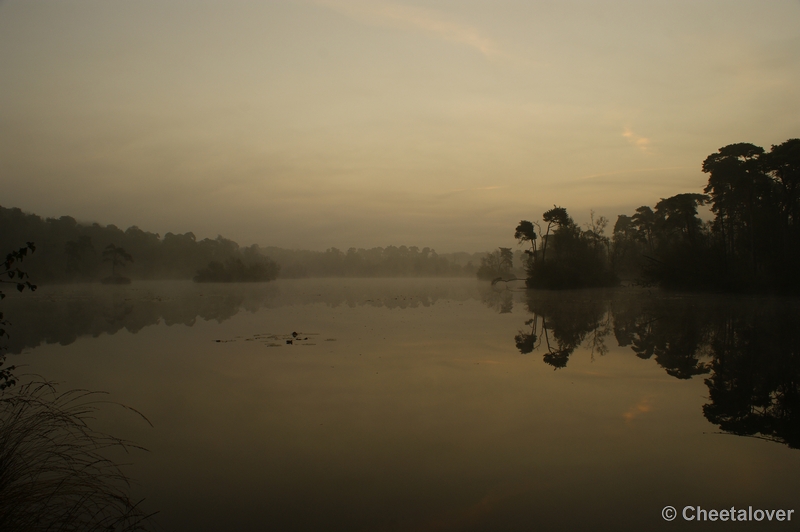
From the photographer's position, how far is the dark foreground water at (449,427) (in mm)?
4246

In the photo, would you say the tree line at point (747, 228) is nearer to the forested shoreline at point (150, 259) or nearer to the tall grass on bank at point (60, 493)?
the tall grass on bank at point (60, 493)

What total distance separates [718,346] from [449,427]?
9445 mm

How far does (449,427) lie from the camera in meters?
6.20

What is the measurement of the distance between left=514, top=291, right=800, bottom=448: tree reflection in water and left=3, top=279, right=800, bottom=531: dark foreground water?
63 millimetres

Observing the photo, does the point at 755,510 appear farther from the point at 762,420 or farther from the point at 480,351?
the point at 480,351

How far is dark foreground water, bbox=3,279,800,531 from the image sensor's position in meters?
4.25

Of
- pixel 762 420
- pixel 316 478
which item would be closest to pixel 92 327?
pixel 316 478

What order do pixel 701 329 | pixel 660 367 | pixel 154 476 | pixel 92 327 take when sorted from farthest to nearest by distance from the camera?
pixel 92 327 < pixel 701 329 < pixel 660 367 < pixel 154 476

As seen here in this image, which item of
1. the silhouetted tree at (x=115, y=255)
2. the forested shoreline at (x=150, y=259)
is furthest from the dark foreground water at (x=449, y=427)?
the silhouetted tree at (x=115, y=255)

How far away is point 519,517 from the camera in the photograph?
4020 mm

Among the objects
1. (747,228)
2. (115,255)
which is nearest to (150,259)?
(115,255)

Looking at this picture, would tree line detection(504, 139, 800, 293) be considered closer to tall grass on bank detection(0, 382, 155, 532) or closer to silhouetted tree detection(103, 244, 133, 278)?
tall grass on bank detection(0, 382, 155, 532)

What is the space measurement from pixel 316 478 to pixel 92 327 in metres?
15.2

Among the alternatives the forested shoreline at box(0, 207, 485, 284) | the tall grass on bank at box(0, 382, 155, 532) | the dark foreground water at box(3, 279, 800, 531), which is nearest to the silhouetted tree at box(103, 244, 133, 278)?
the forested shoreline at box(0, 207, 485, 284)
